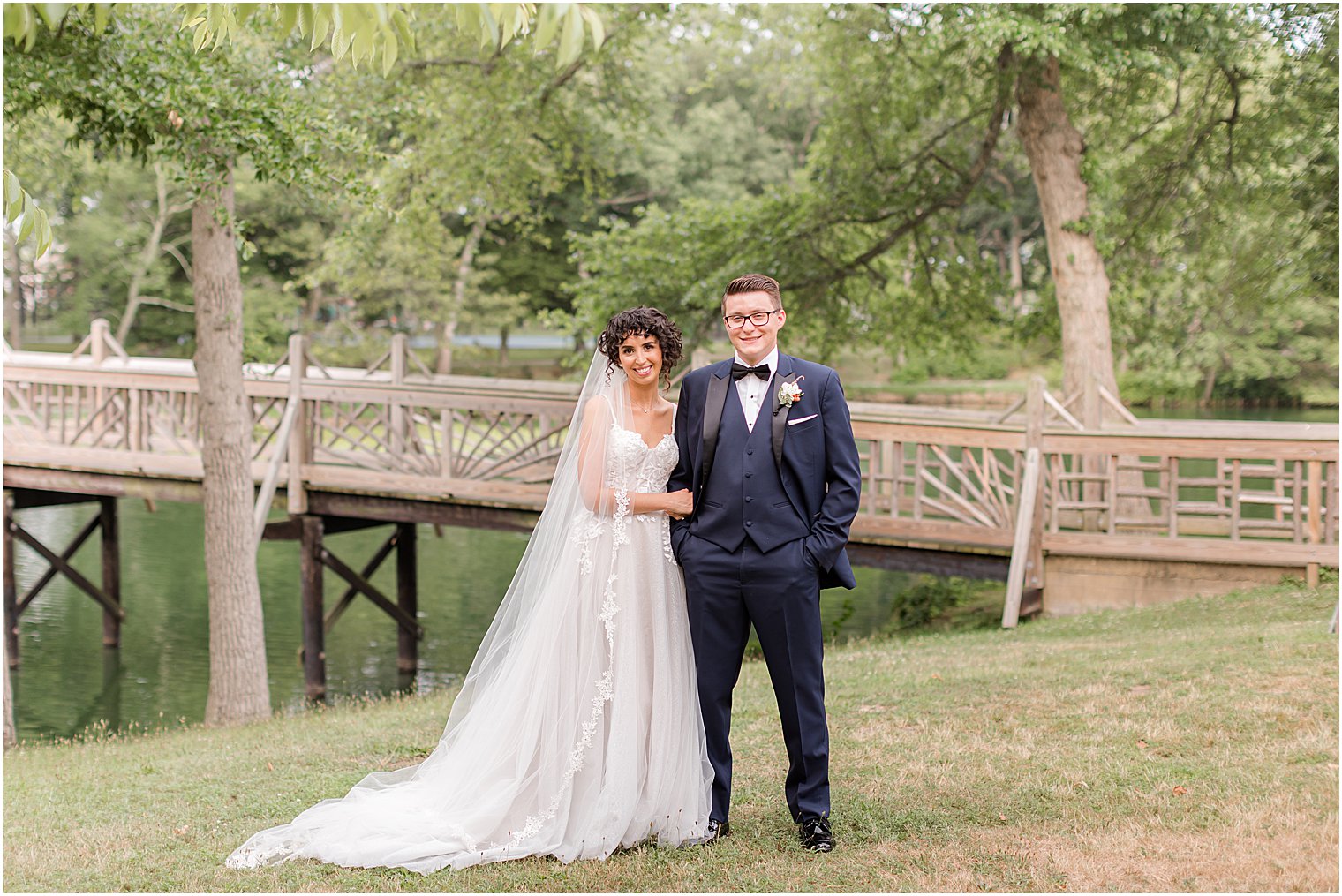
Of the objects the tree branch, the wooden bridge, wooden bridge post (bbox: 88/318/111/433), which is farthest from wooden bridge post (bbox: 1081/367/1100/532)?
wooden bridge post (bbox: 88/318/111/433)

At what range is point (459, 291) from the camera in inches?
1417

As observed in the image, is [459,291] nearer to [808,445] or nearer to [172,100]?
[172,100]

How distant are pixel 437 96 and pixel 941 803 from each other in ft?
46.9

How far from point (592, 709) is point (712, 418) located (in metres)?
1.32

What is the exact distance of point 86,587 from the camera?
56.6ft

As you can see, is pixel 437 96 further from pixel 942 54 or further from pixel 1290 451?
pixel 1290 451

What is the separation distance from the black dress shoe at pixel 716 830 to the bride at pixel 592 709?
6cm

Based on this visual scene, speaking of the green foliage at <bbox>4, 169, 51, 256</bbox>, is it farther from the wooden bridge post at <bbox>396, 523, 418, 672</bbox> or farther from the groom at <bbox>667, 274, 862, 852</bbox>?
the wooden bridge post at <bbox>396, 523, 418, 672</bbox>

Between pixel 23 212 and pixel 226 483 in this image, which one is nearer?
pixel 23 212

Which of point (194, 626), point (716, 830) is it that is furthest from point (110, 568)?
point (716, 830)

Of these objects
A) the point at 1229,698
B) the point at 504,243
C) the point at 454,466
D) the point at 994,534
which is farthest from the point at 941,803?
the point at 504,243

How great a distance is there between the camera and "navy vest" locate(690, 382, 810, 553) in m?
4.90

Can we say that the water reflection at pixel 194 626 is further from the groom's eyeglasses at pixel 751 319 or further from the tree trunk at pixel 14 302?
the tree trunk at pixel 14 302

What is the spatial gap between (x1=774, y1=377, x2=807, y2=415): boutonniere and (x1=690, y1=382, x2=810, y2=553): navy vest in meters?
0.09
